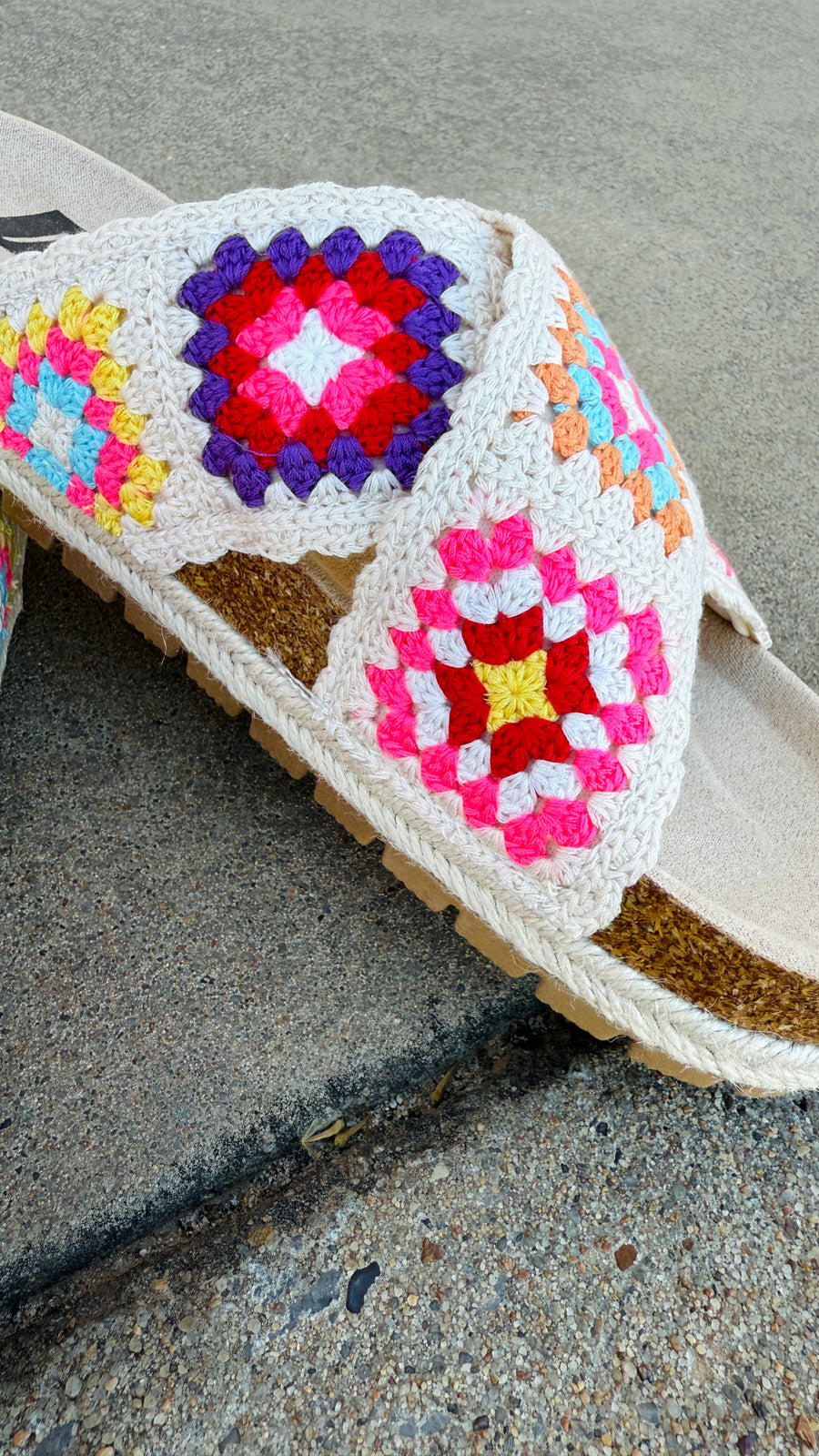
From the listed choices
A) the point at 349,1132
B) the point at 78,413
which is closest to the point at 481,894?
the point at 349,1132

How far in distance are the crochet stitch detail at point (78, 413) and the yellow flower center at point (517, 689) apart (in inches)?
9.2

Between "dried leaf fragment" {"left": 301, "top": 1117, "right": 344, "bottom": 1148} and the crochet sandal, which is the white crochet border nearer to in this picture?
the crochet sandal

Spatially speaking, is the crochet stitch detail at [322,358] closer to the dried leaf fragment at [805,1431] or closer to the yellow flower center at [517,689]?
the yellow flower center at [517,689]

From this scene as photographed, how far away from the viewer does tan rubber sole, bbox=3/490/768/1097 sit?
61 cm

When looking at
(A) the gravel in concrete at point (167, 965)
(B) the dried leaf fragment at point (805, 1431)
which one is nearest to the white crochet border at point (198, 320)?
(A) the gravel in concrete at point (167, 965)

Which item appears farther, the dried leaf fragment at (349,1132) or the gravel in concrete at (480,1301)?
the dried leaf fragment at (349,1132)

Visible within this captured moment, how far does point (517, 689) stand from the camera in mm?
552

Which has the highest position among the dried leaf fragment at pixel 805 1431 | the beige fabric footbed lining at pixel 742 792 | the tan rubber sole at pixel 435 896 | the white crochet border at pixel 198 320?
the white crochet border at pixel 198 320

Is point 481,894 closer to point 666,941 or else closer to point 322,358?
point 666,941

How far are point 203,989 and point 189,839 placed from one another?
0.37ft

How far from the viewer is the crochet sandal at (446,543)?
55cm

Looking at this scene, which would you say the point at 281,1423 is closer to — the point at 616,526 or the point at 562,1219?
the point at 562,1219

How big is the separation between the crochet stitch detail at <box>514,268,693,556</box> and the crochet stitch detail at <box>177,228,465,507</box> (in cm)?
6

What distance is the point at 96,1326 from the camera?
0.54 metres
